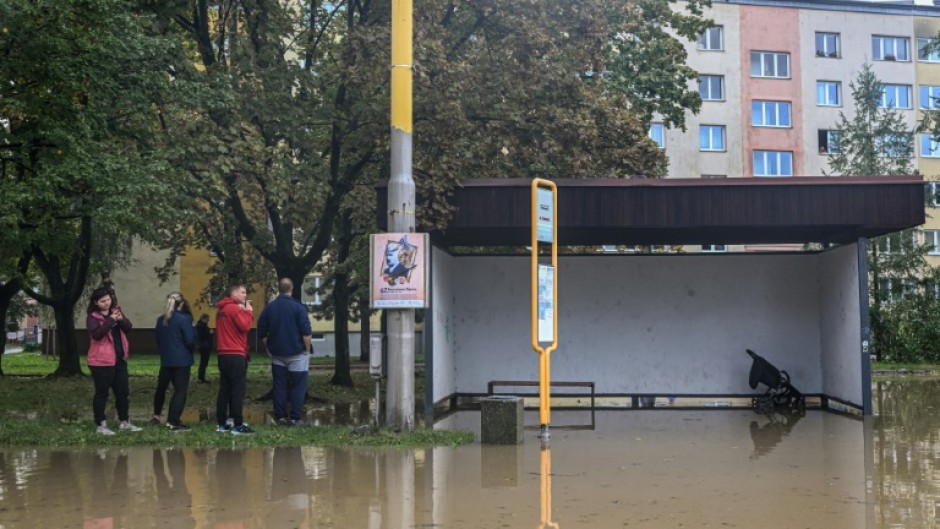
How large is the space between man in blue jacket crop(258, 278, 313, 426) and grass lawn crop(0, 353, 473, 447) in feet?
1.40

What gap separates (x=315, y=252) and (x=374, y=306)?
27.6 ft

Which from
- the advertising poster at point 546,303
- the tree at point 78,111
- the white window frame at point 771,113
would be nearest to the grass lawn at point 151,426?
the advertising poster at point 546,303

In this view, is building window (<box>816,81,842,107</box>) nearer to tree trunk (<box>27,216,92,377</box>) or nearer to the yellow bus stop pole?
tree trunk (<box>27,216,92,377</box>)

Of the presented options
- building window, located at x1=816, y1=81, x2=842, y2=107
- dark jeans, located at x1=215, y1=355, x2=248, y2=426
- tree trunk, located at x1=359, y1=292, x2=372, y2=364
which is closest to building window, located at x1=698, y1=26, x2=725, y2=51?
building window, located at x1=816, y1=81, x2=842, y2=107

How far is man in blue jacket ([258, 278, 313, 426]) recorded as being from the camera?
45.5 ft

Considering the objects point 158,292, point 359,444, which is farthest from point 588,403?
point 158,292

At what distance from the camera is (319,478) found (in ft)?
32.9

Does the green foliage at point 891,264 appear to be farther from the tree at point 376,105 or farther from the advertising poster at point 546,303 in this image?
the advertising poster at point 546,303

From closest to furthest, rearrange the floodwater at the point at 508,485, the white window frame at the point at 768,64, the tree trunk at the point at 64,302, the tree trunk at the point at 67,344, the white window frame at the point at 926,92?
the floodwater at the point at 508,485 → the tree trunk at the point at 64,302 → the tree trunk at the point at 67,344 → the white window frame at the point at 768,64 → the white window frame at the point at 926,92

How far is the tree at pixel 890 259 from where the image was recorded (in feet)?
130

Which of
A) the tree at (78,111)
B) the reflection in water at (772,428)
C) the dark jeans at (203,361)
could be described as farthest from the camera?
the dark jeans at (203,361)

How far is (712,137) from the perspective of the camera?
5631cm

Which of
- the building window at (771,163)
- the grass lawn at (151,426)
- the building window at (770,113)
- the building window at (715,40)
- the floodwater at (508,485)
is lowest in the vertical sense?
the floodwater at (508,485)

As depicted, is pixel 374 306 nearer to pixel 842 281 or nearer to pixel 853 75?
pixel 842 281
